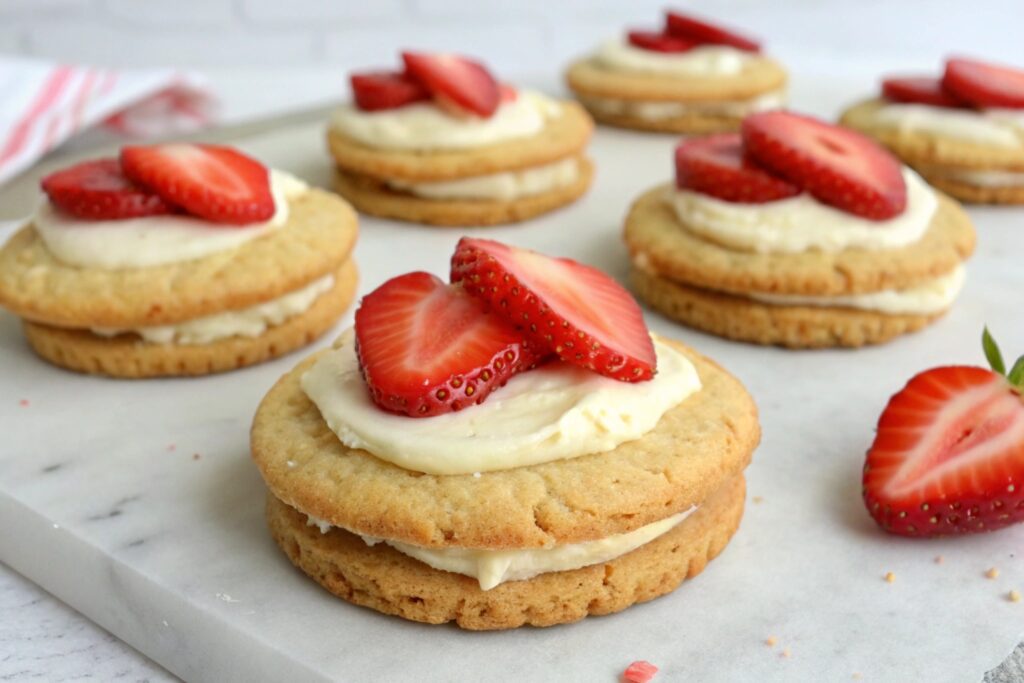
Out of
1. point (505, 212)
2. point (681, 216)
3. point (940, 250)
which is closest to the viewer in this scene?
point (940, 250)

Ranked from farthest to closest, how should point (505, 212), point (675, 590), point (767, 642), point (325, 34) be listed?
point (325, 34)
point (505, 212)
point (675, 590)
point (767, 642)

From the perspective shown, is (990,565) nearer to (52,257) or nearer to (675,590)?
(675,590)

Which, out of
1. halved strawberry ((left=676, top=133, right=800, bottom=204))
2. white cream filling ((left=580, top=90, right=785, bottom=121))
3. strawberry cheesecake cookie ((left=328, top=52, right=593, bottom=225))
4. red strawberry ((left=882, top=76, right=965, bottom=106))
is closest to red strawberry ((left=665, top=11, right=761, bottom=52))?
white cream filling ((left=580, top=90, right=785, bottom=121))

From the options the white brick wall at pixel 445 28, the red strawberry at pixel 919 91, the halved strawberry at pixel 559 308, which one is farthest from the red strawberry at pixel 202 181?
the white brick wall at pixel 445 28

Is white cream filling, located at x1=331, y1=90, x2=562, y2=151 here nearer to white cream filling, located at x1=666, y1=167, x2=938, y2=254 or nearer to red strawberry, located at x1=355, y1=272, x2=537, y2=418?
white cream filling, located at x1=666, y1=167, x2=938, y2=254

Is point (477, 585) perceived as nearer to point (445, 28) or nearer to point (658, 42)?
point (658, 42)

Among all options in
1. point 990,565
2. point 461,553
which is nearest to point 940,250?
point 990,565

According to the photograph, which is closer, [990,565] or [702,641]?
[702,641]
